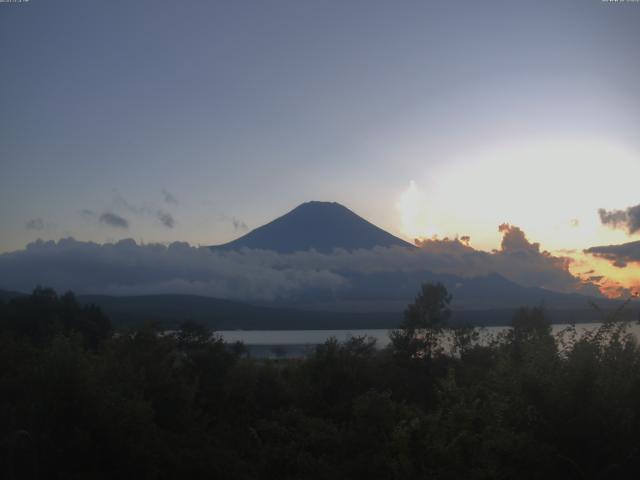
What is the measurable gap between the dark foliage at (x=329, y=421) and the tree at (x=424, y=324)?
14.0m

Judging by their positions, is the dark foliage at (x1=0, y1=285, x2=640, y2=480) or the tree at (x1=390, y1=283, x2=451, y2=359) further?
the tree at (x1=390, y1=283, x2=451, y2=359)

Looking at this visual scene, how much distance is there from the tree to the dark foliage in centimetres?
1398

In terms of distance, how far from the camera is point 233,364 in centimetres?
3494

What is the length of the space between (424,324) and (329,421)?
2582cm

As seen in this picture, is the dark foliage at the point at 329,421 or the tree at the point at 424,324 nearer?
the dark foliage at the point at 329,421

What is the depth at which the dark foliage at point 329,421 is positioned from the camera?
9547mm

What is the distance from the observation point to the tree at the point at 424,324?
4191 centimetres

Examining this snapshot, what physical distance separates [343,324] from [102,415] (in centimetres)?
14465

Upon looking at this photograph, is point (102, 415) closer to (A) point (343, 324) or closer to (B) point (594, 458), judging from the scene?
(B) point (594, 458)

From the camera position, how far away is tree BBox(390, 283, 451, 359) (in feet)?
137

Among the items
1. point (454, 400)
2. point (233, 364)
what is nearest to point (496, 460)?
point (454, 400)

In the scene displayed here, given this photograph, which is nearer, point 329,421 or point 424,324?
point 329,421

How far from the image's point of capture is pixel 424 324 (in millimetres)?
44438

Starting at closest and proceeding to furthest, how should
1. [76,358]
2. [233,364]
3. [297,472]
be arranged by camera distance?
Answer: [76,358] → [297,472] → [233,364]
